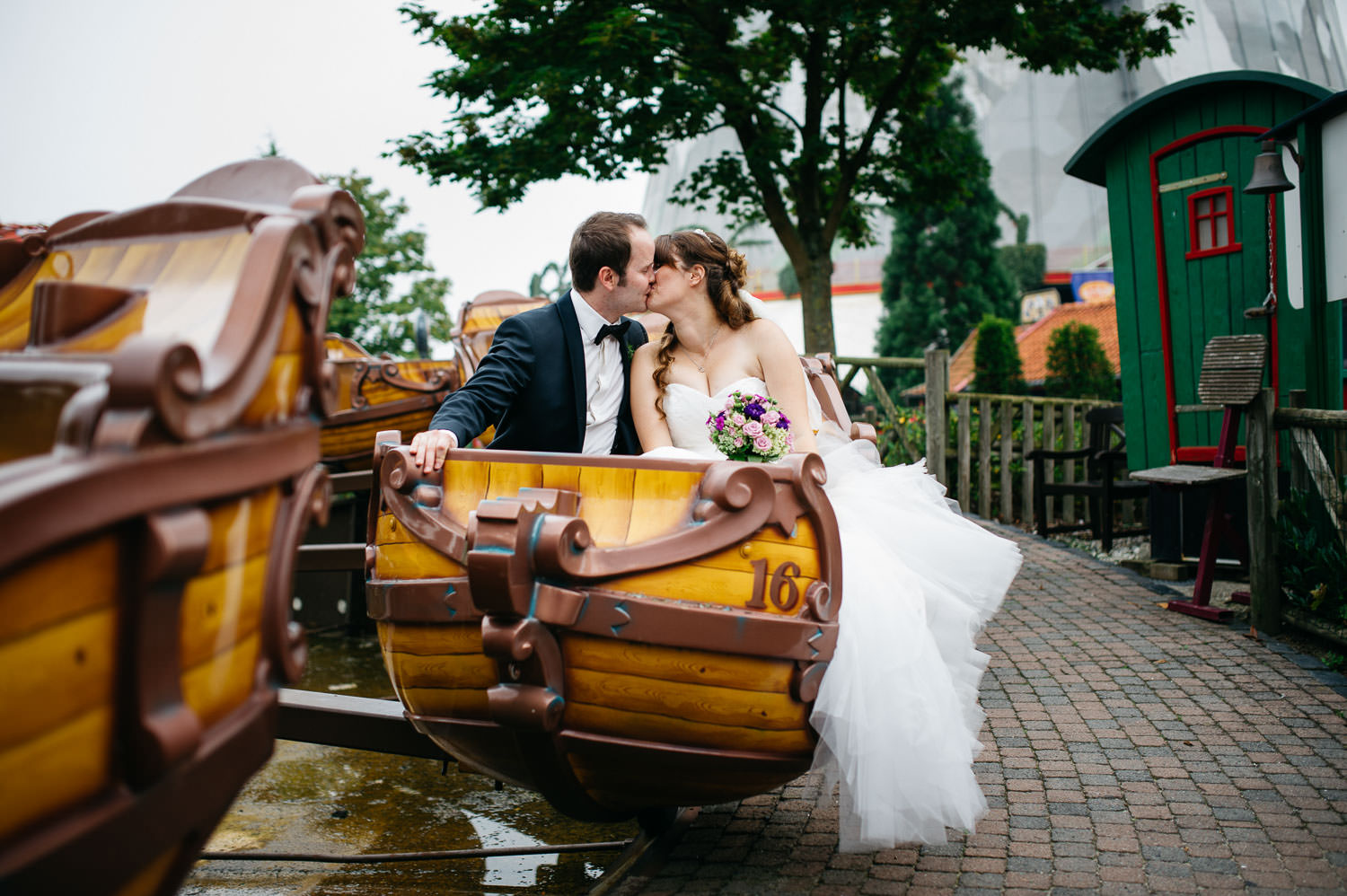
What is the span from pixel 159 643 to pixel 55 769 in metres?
0.18

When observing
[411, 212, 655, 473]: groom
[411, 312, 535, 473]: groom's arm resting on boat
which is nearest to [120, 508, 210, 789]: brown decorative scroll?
[411, 312, 535, 473]: groom's arm resting on boat

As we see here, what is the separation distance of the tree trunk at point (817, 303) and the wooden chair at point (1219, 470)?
5392 millimetres

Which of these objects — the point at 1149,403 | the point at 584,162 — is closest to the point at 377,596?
the point at 1149,403

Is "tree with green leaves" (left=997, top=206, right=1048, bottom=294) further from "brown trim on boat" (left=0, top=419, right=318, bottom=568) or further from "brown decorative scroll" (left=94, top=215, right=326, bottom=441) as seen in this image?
"brown trim on boat" (left=0, top=419, right=318, bottom=568)

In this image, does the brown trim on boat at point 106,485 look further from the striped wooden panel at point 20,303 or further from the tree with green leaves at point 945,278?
the tree with green leaves at point 945,278

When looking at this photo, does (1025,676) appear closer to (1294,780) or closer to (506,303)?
(1294,780)

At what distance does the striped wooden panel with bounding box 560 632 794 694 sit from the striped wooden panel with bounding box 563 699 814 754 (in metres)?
0.11

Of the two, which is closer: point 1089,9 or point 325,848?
point 325,848

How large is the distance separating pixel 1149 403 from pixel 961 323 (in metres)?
27.7

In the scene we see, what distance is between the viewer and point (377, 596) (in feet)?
9.07

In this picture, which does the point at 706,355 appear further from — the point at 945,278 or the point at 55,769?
the point at 945,278

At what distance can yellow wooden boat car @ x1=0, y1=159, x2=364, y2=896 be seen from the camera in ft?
3.59

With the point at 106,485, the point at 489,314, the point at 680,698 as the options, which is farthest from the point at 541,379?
the point at 489,314

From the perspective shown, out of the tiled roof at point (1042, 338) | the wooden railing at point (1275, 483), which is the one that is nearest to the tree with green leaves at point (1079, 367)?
the tiled roof at point (1042, 338)
